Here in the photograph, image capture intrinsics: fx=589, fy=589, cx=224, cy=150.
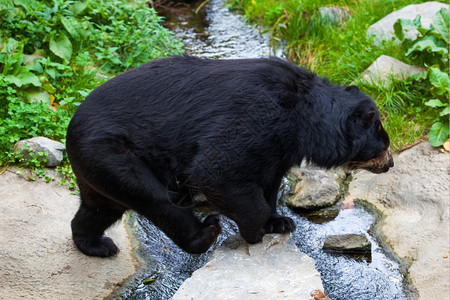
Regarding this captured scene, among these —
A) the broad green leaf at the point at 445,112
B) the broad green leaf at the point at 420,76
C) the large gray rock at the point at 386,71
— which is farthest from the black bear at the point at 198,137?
the large gray rock at the point at 386,71

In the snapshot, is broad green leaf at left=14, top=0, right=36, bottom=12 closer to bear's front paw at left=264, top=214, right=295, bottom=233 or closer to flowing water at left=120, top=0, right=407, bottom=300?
flowing water at left=120, top=0, right=407, bottom=300

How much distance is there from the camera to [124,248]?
4586 mm

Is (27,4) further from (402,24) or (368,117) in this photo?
(368,117)

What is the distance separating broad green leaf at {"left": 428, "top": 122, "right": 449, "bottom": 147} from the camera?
17.9 ft

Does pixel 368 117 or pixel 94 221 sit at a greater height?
pixel 368 117

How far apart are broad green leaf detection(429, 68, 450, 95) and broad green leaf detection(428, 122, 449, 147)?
39 centimetres

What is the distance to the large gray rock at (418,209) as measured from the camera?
4270mm

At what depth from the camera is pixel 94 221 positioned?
4270 mm

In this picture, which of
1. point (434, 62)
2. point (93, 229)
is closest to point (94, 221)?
point (93, 229)

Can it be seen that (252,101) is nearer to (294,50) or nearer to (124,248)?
(124,248)

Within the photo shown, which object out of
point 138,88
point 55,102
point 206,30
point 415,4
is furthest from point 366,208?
point 206,30

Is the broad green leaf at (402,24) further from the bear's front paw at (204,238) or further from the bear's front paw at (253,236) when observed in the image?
the bear's front paw at (204,238)

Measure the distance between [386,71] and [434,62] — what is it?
0.52m

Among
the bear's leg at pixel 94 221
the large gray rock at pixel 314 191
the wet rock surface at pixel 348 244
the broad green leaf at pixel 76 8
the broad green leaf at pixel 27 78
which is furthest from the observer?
the broad green leaf at pixel 76 8
